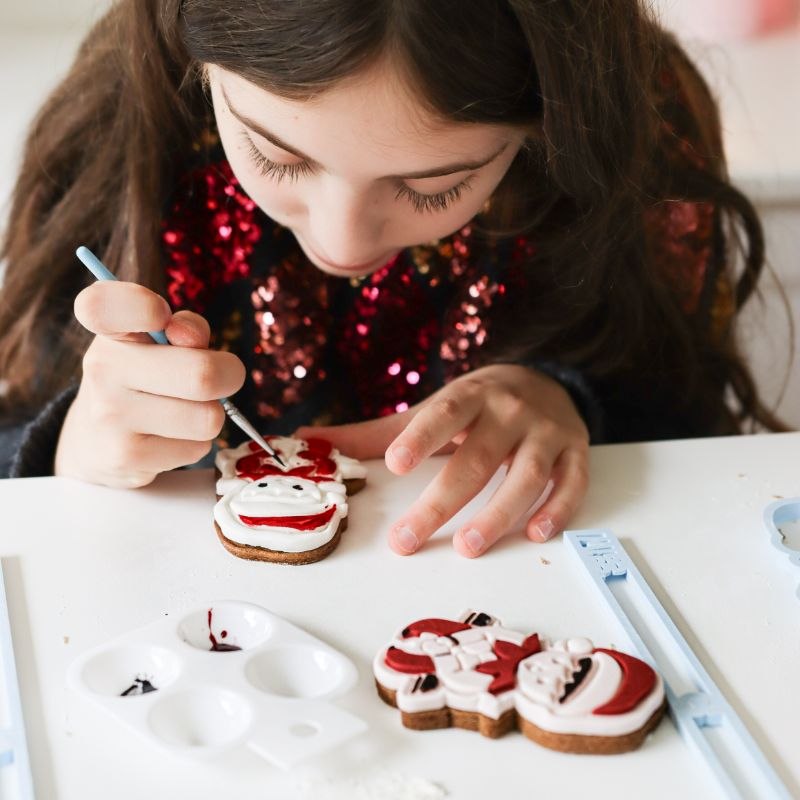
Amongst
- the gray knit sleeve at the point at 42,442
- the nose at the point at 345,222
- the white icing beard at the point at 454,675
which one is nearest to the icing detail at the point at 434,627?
the white icing beard at the point at 454,675

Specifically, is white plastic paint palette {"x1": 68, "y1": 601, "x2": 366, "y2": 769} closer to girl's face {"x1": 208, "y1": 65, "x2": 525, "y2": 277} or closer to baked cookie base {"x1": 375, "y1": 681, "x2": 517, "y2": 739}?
baked cookie base {"x1": 375, "y1": 681, "x2": 517, "y2": 739}

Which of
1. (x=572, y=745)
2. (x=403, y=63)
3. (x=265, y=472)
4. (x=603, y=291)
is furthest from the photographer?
(x=603, y=291)

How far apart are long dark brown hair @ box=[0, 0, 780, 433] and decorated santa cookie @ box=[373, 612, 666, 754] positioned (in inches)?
14.0

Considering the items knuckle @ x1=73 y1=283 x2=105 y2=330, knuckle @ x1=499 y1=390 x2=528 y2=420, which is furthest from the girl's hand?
knuckle @ x1=73 y1=283 x2=105 y2=330

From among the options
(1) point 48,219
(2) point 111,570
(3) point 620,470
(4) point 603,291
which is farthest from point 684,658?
(1) point 48,219

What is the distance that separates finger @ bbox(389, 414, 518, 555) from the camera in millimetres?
732

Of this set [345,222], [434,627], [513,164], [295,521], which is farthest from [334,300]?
[434,627]

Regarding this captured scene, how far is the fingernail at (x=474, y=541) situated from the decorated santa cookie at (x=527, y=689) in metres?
0.12

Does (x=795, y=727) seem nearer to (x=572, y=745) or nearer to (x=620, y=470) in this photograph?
(x=572, y=745)

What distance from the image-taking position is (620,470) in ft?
2.81

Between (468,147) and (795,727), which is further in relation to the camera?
(468,147)

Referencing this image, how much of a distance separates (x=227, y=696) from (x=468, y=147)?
417mm

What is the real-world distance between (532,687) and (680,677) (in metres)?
0.10

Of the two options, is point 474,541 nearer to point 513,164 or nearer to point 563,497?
point 563,497
